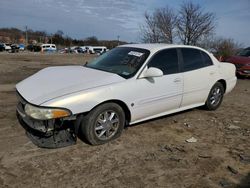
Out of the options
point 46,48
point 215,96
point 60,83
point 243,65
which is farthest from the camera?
point 46,48

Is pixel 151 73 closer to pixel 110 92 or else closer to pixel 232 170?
pixel 110 92

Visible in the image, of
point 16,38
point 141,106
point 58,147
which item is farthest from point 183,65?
point 16,38

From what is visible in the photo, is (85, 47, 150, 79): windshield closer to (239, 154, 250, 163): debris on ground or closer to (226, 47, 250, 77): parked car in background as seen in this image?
(239, 154, 250, 163): debris on ground

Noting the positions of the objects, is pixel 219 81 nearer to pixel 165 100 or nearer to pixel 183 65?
pixel 183 65

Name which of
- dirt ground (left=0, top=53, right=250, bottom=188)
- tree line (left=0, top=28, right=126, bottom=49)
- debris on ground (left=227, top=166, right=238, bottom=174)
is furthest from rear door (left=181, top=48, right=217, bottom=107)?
tree line (left=0, top=28, right=126, bottom=49)

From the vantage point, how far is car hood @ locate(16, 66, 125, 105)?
390 centimetres

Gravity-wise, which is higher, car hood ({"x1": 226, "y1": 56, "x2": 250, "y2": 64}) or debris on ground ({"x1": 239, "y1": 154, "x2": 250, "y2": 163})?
car hood ({"x1": 226, "y1": 56, "x2": 250, "y2": 64})

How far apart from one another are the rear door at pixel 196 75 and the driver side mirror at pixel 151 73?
0.97 metres

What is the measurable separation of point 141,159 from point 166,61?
2040 millimetres

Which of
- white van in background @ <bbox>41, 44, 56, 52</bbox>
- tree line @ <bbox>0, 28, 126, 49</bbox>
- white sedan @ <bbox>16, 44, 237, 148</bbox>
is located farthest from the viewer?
tree line @ <bbox>0, 28, 126, 49</bbox>

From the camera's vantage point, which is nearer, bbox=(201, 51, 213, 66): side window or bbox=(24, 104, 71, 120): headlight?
bbox=(24, 104, 71, 120): headlight

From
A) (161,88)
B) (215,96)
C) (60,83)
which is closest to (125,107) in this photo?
(161,88)

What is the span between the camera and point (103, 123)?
4.23 m

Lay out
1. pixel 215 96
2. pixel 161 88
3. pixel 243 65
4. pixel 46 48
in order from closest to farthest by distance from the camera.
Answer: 1. pixel 161 88
2. pixel 215 96
3. pixel 243 65
4. pixel 46 48
